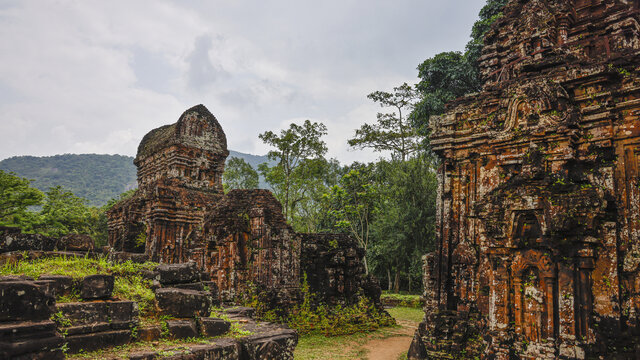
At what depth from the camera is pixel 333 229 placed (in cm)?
2844

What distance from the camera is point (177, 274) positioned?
4.21m

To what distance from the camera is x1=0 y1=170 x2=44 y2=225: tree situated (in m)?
16.8

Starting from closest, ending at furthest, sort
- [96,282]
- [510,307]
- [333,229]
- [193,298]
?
1. [96,282]
2. [193,298]
3. [510,307]
4. [333,229]

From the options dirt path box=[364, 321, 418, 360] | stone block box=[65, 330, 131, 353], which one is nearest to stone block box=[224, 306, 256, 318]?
stone block box=[65, 330, 131, 353]

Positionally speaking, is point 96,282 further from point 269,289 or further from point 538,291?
point 269,289

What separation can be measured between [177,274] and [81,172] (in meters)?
90.9

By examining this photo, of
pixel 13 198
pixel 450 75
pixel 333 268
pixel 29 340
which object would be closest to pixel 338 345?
pixel 333 268

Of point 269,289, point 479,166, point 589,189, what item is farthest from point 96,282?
point 269,289

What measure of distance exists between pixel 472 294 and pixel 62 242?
6.43m

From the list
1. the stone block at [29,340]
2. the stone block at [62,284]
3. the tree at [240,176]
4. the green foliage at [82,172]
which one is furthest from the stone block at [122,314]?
the green foliage at [82,172]

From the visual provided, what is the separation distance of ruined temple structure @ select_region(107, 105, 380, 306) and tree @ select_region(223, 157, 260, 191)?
17.3 m

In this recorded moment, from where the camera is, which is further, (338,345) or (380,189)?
(380,189)

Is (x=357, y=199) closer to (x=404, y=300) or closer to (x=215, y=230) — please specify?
(x=404, y=300)

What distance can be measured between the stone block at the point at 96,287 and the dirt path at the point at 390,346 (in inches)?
253
